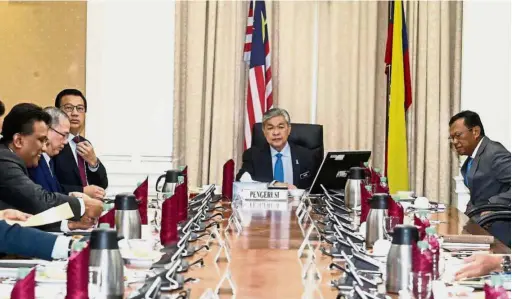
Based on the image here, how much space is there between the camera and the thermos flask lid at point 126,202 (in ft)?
11.4

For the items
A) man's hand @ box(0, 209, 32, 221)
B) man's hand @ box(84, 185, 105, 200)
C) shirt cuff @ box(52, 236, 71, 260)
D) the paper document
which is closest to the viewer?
shirt cuff @ box(52, 236, 71, 260)

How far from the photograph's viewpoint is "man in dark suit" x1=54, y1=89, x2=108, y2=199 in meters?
5.77

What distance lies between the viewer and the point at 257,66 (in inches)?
281

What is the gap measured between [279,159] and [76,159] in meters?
1.43

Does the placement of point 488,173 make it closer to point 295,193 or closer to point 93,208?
point 295,193

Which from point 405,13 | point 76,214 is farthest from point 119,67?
point 76,214

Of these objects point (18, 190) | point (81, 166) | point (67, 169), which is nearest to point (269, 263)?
point (18, 190)

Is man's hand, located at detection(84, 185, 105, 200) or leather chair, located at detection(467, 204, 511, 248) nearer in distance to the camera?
leather chair, located at detection(467, 204, 511, 248)

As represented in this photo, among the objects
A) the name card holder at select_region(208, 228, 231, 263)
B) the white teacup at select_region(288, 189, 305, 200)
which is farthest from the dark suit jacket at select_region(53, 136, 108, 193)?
the name card holder at select_region(208, 228, 231, 263)

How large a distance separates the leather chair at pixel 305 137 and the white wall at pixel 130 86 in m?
1.05

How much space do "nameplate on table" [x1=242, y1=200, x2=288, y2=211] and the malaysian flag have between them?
193 centimetres

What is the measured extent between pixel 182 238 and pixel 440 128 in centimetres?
416

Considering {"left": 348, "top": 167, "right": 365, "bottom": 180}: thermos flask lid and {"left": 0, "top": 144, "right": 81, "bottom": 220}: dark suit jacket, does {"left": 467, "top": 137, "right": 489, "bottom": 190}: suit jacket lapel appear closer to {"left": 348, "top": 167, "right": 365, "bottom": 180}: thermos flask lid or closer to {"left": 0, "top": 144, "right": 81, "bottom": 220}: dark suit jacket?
{"left": 348, "top": 167, "right": 365, "bottom": 180}: thermos flask lid

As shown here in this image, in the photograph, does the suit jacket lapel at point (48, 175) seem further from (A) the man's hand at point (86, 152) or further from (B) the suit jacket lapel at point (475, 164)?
(B) the suit jacket lapel at point (475, 164)
